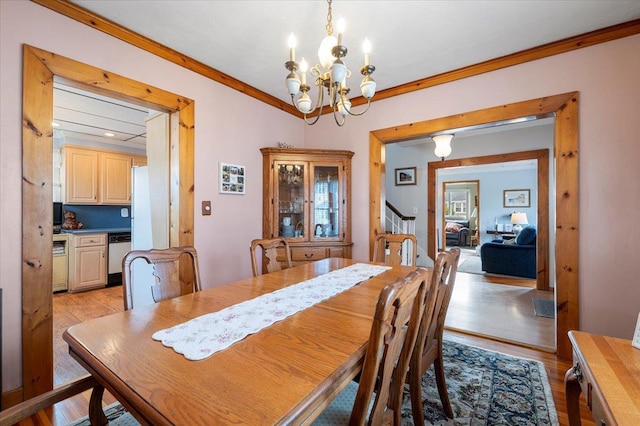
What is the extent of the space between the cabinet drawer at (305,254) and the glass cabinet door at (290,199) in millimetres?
163

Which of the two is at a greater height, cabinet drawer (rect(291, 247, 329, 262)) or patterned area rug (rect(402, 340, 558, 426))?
cabinet drawer (rect(291, 247, 329, 262))

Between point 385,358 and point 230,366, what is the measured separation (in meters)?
0.44

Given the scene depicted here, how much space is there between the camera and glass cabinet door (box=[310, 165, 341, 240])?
10.4 feet

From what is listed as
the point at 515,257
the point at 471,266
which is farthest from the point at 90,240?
the point at 471,266

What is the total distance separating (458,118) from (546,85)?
0.66 metres

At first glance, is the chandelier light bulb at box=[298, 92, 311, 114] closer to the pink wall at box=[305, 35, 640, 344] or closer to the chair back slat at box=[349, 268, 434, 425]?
the chair back slat at box=[349, 268, 434, 425]

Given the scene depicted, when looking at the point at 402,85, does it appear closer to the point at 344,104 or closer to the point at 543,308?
the point at 344,104

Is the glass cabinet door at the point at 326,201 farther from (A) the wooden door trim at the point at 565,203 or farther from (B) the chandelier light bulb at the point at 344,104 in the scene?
(A) the wooden door trim at the point at 565,203

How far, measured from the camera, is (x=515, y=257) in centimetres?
476

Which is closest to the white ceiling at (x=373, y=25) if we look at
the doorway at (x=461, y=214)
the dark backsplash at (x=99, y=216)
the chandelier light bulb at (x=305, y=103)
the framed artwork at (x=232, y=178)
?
the chandelier light bulb at (x=305, y=103)

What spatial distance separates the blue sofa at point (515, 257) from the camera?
4.66 m

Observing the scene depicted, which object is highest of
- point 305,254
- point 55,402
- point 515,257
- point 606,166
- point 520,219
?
point 606,166

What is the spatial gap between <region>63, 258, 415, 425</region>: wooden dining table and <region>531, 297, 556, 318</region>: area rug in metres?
2.94

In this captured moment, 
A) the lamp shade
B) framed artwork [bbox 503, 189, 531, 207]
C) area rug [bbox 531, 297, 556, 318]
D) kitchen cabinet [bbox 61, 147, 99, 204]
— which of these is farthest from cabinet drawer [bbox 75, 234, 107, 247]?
framed artwork [bbox 503, 189, 531, 207]
